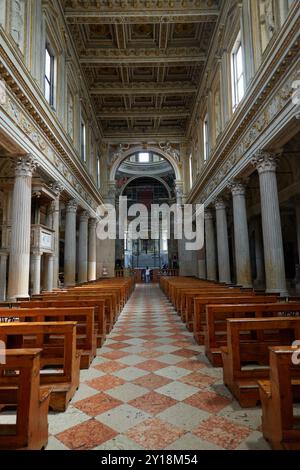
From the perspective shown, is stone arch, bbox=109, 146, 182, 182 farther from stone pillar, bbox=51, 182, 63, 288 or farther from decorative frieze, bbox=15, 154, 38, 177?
decorative frieze, bbox=15, 154, 38, 177

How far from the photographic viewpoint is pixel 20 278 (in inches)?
297

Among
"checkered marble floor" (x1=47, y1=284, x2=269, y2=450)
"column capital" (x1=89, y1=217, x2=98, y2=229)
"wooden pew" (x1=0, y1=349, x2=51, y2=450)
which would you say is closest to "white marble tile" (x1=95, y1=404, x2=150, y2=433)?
"checkered marble floor" (x1=47, y1=284, x2=269, y2=450)

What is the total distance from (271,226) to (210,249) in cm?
724

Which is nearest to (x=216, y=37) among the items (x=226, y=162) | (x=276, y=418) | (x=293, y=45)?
(x=226, y=162)

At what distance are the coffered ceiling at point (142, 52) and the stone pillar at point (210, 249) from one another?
7470 mm

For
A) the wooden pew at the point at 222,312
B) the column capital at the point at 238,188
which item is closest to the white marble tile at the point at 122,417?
the wooden pew at the point at 222,312

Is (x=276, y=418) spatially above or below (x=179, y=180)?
below

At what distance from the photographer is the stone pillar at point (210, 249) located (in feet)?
48.7

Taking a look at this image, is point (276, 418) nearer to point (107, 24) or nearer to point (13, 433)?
point (13, 433)

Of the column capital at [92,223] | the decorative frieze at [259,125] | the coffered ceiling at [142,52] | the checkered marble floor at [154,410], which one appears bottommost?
the checkered marble floor at [154,410]

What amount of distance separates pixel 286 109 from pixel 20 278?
757 cm

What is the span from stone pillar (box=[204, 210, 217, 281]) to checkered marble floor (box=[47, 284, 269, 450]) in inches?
423

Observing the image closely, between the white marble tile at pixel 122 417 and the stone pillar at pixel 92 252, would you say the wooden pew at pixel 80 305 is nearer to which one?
the white marble tile at pixel 122 417

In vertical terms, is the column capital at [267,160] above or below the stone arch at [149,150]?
below
